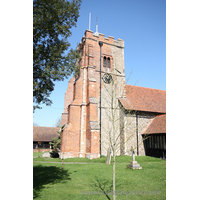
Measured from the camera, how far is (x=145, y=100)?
20625 millimetres

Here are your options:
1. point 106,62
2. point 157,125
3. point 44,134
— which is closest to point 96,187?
point 157,125

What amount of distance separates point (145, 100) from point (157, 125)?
4393 millimetres

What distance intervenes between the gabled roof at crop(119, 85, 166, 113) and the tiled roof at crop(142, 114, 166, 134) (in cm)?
155

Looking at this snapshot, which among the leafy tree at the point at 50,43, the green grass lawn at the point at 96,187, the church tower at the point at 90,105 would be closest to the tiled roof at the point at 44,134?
the church tower at the point at 90,105

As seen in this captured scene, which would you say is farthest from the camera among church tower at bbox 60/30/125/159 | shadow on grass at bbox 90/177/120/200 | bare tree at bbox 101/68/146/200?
church tower at bbox 60/30/125/159

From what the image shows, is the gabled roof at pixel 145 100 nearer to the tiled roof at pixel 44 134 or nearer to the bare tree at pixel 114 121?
the bare tree at pixel 114 121

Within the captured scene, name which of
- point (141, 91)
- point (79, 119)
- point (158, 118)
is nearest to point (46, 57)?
point (79, 119)

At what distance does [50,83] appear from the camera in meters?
7.24

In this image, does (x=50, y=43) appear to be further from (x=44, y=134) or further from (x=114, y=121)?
(x=44, y=134)

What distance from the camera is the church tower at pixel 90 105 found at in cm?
1554

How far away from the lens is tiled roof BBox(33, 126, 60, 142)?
30.5m

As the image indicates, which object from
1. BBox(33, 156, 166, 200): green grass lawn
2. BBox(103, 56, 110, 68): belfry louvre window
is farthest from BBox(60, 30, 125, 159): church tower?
BBox(33, 156, 166, 200): green grass lawn

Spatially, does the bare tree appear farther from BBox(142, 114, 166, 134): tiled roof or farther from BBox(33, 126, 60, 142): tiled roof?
BBox(33, 126, 60, 142): tiled roof
